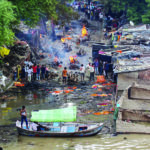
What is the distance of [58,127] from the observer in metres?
14.1

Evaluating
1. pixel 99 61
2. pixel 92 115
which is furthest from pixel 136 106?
pixel 99 61

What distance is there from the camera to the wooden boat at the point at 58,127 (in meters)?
13.3

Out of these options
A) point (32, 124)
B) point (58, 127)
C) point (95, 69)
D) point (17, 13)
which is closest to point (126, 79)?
point (95, 69)

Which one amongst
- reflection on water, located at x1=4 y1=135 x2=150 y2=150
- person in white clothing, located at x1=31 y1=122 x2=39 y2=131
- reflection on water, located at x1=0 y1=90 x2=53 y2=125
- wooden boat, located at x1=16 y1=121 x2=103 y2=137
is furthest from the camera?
reflection on water, located at x1=0 y1=90 x2=53 y2=125

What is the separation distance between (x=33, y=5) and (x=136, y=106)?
9994 millimetres

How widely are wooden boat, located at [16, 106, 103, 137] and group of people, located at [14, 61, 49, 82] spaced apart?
9144 mm

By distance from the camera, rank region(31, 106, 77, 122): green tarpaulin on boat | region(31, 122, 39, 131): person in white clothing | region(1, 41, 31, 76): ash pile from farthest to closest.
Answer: region(1, 41, 31, 76): ash pile → region(31, 122, 39, 131): person in white clothing → region(31, 106, 77, 122): green tarpaulin on boat

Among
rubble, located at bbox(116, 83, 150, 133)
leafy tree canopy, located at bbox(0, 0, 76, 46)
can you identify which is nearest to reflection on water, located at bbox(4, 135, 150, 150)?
rubble, located at bbox(116, 83, 150, 133)

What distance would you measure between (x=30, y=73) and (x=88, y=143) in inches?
433

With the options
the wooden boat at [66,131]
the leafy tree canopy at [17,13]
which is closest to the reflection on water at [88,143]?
the wooden boat at [66,131]

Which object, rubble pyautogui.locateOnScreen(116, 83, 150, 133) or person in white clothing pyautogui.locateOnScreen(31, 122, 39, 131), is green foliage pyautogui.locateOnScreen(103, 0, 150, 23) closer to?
rubble pyautogui.locateOnScreen(116, 83, 150, 133)

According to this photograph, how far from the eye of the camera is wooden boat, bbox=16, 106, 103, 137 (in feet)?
43.7

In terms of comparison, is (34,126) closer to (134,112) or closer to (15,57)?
(134,112)

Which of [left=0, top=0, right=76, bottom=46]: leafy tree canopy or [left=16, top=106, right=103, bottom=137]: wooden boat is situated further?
[left=0, top=0, right=76, bottom=46]: leafy tree canopy
